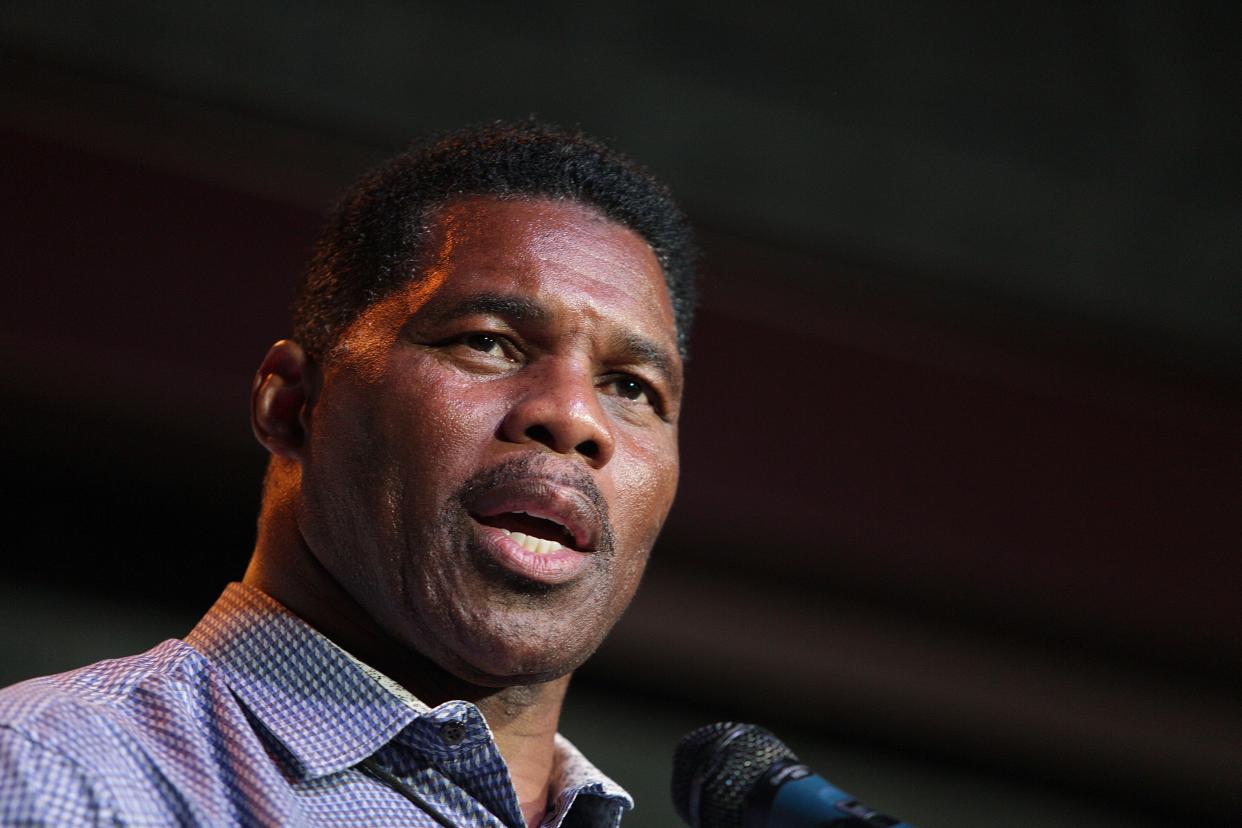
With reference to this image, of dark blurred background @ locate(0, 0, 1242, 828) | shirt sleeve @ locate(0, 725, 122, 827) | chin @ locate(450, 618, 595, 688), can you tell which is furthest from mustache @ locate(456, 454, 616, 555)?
dark blurred background @ locate(0, 0, 1242, 828)

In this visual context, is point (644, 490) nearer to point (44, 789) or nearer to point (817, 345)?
point (44, 789)

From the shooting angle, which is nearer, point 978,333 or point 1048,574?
point 1048,574

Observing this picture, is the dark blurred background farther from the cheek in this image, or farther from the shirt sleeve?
the shirt sleeve

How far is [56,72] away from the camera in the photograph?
331 cm

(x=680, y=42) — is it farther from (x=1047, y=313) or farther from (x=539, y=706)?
(x=539, y=706)

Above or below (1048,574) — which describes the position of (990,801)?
below

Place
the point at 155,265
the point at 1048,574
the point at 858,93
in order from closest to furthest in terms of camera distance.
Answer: the point at 155,265
the point at 1048,574
the point at 858,93

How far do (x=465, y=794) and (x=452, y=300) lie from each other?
57 cm

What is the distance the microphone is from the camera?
1329mm

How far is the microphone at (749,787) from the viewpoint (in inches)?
52.3

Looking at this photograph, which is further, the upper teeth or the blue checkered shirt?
the upper teeth

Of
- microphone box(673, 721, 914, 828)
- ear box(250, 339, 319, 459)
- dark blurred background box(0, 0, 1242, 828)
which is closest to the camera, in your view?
microphone box(673, 721, 914, 828)

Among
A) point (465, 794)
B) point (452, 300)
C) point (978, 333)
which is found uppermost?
point (978, 333)

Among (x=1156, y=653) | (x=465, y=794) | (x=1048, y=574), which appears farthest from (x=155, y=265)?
(x=1156, y=653)
